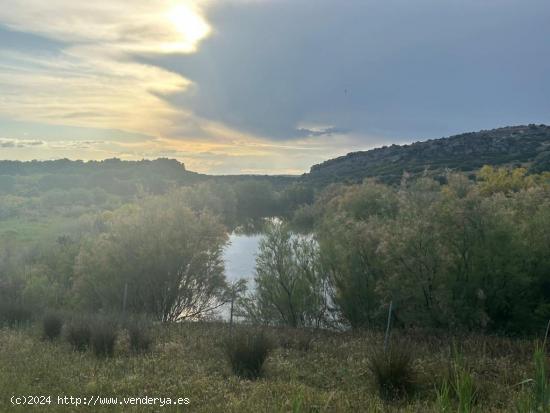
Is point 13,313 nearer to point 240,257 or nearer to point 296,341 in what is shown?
point 296,341

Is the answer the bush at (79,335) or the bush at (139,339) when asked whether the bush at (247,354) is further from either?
the bush at (79,335)

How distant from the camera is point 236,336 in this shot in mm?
11219

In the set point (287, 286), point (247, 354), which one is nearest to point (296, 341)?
point (247, 354)

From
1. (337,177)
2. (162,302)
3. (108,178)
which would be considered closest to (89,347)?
(162,302)

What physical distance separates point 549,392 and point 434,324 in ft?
49.5

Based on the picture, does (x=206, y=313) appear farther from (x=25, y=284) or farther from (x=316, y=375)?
(x=316, y=375)

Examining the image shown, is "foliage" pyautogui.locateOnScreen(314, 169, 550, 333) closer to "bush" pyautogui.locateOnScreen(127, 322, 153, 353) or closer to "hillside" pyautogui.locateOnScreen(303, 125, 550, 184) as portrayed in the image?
"bush" pyautogui.locateOnScreen(127, 322, 153, 353)

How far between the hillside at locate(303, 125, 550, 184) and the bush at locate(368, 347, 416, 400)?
89503 millimetres

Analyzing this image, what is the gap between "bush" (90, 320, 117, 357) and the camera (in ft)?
39.3

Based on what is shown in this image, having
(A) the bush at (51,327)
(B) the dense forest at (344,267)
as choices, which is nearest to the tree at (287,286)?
(B) the dense forest at (344,267)

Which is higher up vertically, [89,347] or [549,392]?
[549,392]

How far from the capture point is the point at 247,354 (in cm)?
1065

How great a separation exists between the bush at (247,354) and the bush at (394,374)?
241 centimetres

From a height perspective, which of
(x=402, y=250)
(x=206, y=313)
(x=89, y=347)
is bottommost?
(x=206, y=313)
